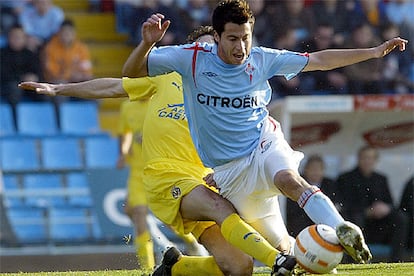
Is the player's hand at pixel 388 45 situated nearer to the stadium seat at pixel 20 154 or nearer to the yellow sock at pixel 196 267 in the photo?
the yellow sock at pixel 196 267

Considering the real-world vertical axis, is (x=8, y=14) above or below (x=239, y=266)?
above

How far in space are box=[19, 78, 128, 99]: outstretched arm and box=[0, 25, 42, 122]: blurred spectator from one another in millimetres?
8628

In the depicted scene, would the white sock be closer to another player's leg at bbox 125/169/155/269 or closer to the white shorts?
the white shorts

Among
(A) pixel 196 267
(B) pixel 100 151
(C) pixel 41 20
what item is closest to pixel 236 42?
(A) pixel 196 267

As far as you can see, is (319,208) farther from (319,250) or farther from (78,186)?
(78,186)

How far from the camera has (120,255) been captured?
14625 mm

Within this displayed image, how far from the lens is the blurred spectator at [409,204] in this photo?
14.3m

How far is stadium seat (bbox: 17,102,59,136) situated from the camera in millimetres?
16734

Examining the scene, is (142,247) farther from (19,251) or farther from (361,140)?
(361,140)

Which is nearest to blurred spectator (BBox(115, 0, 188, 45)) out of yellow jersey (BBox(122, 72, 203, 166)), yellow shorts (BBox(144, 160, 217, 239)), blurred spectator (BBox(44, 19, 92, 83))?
blurred spectator (BBox(44, 19, 92, 83))

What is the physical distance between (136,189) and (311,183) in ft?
7.55

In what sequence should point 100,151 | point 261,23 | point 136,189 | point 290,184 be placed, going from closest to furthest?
point 290,184
point 136,189
point 100,151
point 261,23

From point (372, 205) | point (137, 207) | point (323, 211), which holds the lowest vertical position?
point (372, 205)

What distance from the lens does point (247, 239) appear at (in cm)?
721
